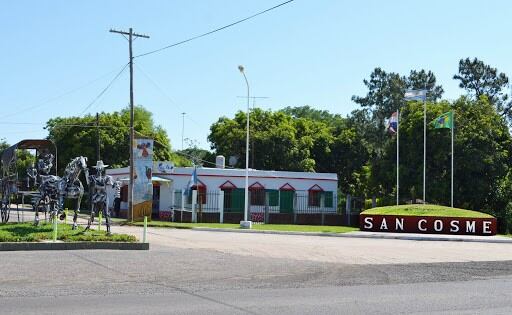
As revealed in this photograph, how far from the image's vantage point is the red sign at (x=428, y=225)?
3406 centimetres

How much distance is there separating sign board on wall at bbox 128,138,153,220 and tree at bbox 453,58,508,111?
42.2 m

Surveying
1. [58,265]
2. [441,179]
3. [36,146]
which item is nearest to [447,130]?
[441,179]

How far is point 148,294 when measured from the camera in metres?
11.4

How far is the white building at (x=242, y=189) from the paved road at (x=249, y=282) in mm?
22592

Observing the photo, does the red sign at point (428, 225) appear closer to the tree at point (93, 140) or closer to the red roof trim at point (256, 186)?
the red roof trim at point (256, 186)

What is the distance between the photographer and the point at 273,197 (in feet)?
152

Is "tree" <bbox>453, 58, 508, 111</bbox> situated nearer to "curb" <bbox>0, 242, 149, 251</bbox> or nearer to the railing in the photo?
the railing

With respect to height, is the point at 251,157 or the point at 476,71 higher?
the point at 476,71

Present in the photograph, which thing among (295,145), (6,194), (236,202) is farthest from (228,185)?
(6,194)

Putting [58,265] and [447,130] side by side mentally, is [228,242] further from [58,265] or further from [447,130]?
[447,130]

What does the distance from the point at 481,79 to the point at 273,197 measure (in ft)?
114

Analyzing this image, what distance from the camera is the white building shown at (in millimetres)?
44281

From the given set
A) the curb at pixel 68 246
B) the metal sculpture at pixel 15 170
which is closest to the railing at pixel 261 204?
the metal sculpture at pixel 15 170

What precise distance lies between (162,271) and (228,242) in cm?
1020
